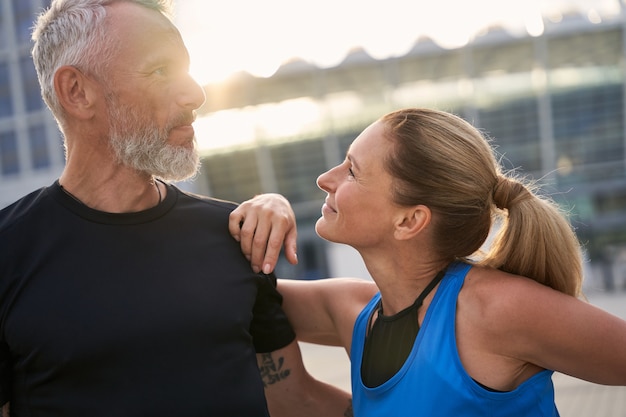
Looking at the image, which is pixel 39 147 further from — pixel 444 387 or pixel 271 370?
pixel 444 387

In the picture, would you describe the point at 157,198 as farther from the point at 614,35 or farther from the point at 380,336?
the point at 614,35

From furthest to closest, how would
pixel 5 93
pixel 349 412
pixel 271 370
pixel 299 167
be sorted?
pixel 5 93 → pixel 299 167 → pixel 349 412 → pixel 271 370

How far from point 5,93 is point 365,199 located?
20.9 metres

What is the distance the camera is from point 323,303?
2.64 m

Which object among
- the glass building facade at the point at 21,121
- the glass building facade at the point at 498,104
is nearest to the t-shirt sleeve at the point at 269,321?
the glass building facade at the point at 498,104

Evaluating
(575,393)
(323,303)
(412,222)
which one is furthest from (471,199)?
(575,393)

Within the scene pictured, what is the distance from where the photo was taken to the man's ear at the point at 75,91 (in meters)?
2.23

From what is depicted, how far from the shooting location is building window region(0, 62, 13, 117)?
68.3 ft

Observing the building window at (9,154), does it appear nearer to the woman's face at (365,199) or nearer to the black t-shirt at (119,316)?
the black t-shirt at (119,316)

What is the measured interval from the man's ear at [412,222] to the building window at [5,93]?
67.7ft

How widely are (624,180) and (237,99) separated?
31.8 feet

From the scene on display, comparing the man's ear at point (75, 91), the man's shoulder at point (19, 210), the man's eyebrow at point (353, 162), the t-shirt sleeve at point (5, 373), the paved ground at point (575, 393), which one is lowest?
the paved ground at point (575, 393)

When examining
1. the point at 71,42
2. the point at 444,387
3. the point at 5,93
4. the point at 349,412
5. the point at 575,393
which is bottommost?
the point at 575,393

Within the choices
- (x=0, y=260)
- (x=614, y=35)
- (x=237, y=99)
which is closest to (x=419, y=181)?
(x=0, y=260)
